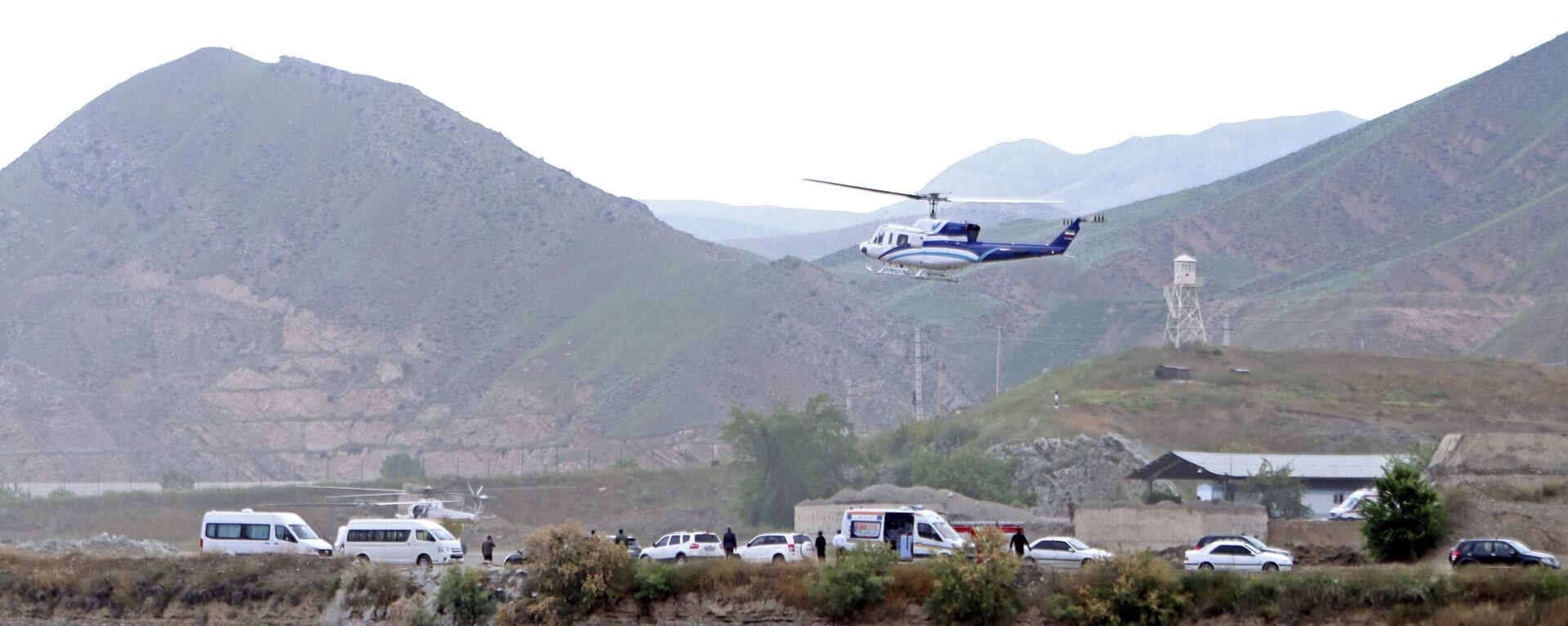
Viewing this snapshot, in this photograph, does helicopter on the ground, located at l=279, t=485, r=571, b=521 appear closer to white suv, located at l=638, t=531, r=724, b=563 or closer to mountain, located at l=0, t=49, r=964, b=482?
white suv, located at l=638, t=531, r=724, b=563

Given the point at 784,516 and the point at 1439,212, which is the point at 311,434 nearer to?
the point at 784,516

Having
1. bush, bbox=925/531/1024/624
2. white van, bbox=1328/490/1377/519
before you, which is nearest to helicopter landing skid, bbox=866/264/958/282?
white van, bbox=1328/490/1377/519

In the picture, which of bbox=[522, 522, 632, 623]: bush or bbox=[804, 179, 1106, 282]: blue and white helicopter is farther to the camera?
Result: bbox=[804, 179, 1106, 282]: blue and white helicopter

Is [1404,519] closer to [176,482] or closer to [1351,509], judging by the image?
[1351,509]

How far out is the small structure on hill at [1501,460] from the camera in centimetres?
4916

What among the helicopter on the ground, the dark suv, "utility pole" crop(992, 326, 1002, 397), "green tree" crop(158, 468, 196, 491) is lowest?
the dark suv

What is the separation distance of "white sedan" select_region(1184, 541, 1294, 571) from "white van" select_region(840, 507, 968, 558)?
19.2ft

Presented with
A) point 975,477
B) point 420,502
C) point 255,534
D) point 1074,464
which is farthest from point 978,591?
point 1074,464

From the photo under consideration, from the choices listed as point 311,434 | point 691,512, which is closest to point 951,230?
point 691,512

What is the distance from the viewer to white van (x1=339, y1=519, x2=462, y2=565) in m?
47.2

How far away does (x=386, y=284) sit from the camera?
180m

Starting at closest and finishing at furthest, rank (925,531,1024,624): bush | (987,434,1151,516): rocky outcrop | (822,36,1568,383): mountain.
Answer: (925,531,1024,624): bush
(987,434,1151,516): rocky outcrop
(822,36,1568,383): mountain

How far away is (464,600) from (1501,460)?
2950 centimetres

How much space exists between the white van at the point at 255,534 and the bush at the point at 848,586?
15.8 m
